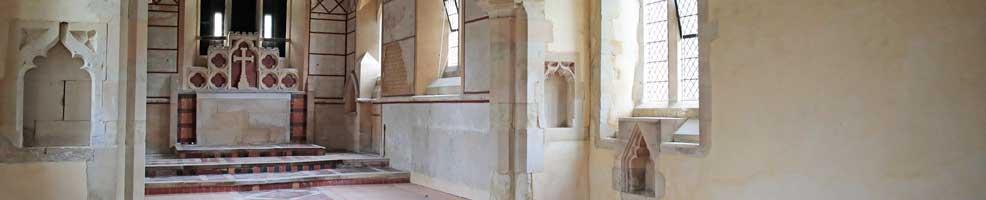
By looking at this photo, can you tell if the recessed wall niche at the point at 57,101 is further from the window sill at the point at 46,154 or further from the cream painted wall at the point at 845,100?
the cream painted wall at the point at 845,100

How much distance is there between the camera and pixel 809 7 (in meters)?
4.20

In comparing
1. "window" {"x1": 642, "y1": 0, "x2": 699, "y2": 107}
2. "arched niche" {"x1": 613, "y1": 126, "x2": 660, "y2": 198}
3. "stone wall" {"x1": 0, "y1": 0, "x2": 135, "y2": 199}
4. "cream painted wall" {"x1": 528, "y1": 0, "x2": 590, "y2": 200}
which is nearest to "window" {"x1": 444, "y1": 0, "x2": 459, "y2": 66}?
"cream painted wall" {"x1": 528, "y1": 0, "x2": 590, "y2": 200}

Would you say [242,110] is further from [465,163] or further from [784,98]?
[784,98]

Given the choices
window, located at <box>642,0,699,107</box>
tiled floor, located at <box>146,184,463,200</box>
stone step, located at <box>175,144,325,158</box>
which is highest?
window, located at <box>642,0,699,107</box>

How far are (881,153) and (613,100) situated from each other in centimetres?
270

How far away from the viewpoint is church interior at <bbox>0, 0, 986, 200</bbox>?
379 cm

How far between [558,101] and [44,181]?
12.5 ft

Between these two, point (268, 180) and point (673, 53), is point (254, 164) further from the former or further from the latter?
point (673, 53)

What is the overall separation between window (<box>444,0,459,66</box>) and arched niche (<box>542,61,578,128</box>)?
9.96 ft

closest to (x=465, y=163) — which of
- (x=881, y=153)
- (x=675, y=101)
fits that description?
(x=675, y=101)

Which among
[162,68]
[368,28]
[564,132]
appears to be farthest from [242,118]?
[564,132]

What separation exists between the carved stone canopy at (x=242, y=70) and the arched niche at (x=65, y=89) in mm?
7234

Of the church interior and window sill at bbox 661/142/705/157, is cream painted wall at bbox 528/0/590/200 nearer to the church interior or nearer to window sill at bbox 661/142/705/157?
the church interior

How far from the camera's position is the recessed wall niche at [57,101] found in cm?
478
